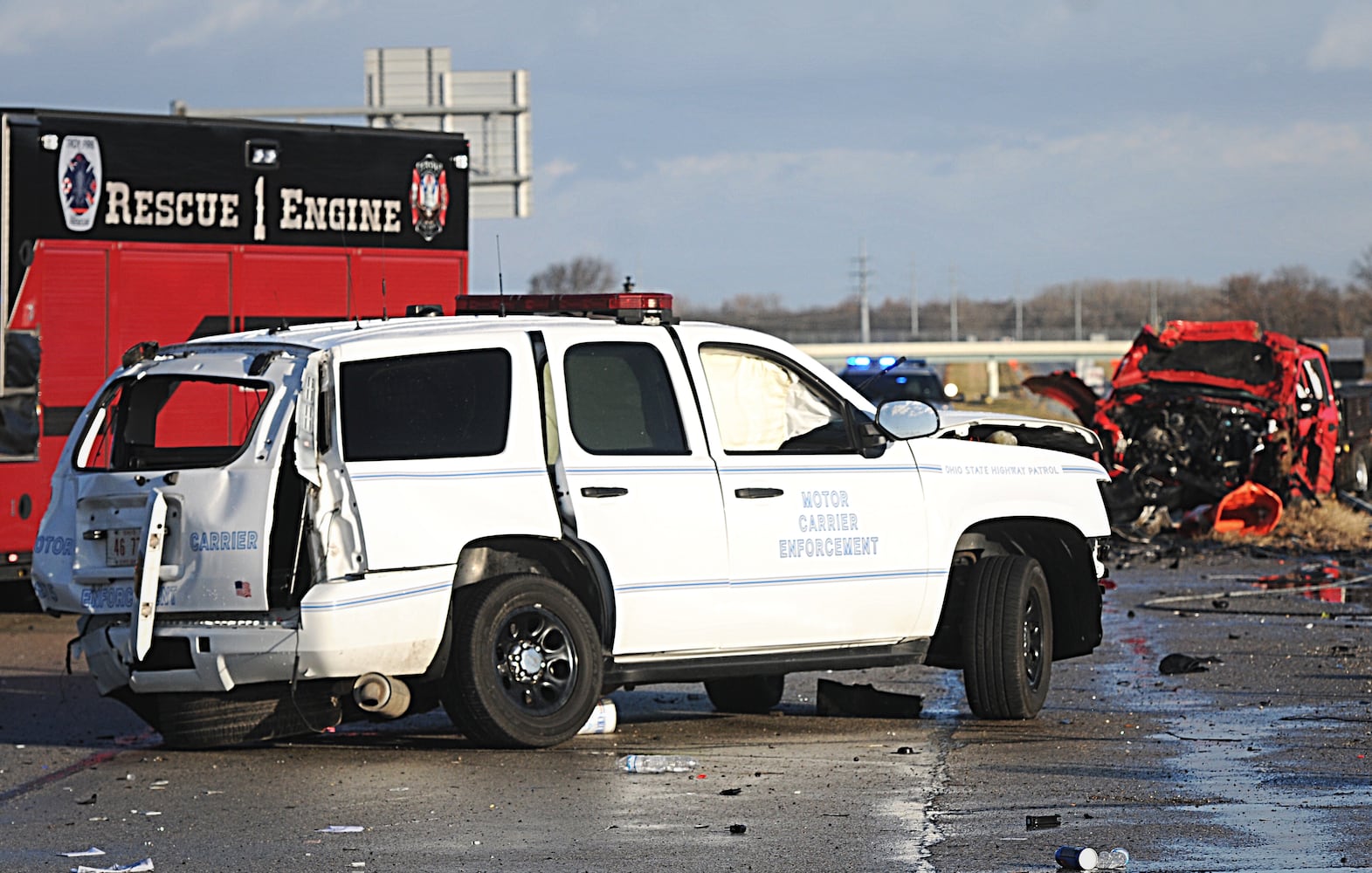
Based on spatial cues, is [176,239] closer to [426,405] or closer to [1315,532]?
[426,405]

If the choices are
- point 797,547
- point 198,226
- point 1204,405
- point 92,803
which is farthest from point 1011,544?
point 1204,405

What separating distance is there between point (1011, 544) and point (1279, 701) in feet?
5.10

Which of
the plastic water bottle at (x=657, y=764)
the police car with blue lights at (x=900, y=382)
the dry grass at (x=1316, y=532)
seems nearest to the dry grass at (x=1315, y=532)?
the dry grass at (x=1316, y=532)

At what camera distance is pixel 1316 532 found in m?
22.7

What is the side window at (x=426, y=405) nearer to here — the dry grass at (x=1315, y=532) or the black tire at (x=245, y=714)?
the black tire at (x=245, y=714)

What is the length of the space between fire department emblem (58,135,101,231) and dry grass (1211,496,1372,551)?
507 inches

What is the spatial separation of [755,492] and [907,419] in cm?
77

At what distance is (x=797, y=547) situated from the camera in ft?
30.8

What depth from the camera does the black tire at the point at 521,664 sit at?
8.71 metres

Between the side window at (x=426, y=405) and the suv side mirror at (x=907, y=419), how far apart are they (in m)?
1.77

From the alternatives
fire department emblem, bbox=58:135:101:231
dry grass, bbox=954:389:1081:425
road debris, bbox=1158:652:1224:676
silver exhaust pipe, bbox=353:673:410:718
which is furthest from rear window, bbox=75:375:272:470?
dry grass, bbox=954:389:1081:425

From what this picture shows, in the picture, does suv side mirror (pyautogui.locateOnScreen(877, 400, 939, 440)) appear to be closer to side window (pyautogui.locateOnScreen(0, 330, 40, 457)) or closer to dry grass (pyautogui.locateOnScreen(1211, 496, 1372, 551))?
side window (pyautogui.locateOnScreen(0, 330, 40, 457))

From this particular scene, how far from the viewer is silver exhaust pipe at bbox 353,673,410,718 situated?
8.52 metres

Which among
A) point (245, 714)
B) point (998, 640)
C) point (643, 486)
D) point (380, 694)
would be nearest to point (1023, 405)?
point (998, 640)
